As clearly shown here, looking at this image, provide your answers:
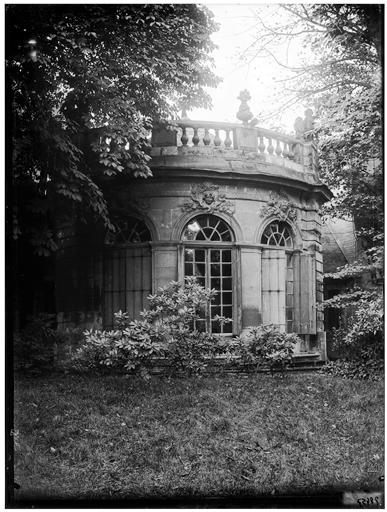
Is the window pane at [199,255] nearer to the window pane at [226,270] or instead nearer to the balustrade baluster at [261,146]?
the window pane at [226,270]

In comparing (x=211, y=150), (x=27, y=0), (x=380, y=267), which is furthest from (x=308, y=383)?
(x=27, y=0)

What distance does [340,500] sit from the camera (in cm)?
489

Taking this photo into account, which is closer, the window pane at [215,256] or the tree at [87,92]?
the tree at [87,92]

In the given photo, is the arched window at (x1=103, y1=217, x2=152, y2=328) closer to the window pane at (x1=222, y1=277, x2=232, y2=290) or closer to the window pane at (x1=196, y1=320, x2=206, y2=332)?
the window pane at (x1=196, y1=320, x2=206, y2=332)

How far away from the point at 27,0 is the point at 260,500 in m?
5.67

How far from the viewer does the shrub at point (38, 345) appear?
17.1ft

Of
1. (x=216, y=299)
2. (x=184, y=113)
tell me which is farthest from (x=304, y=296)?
(x=184, y=113)

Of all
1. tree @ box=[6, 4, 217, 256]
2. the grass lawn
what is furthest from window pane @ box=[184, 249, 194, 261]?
the grass lawn

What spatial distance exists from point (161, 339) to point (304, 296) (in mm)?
1768

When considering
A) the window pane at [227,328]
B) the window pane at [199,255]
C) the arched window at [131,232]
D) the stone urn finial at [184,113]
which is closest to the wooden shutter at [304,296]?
the window pane at [227,328]

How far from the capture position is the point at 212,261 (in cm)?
553

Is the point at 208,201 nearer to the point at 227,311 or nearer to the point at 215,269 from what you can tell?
the point at 215,269

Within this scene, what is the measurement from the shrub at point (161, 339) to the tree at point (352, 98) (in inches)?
64.4

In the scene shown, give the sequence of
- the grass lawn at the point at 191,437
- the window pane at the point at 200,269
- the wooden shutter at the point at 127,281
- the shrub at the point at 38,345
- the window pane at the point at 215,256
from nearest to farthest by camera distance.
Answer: the grass lawn at the point at 191,437 < the shrub at the point at 38,345 < the wooden shutter at the point at 127,281 < the window pane at the point at 200,269 < the window pane at the point at 215,256
